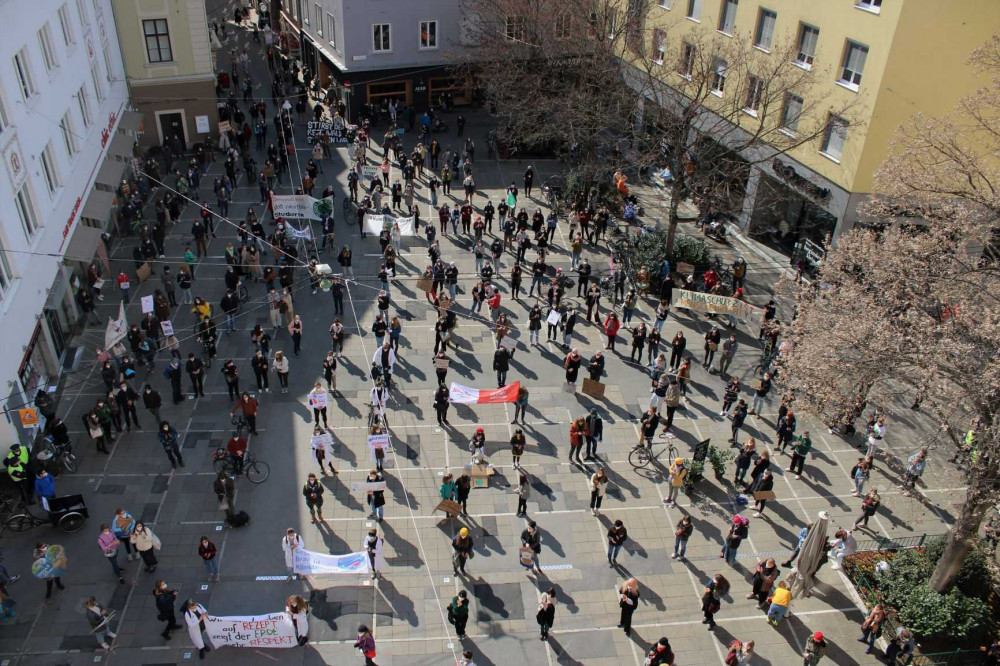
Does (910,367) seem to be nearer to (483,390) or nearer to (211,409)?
(483,390)

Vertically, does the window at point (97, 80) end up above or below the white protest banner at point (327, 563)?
above

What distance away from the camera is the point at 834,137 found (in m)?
31.6

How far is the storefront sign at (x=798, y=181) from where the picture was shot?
106ft

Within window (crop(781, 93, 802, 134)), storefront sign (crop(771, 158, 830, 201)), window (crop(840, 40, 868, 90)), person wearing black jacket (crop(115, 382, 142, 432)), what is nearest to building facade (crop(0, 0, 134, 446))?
person wearing black jacket (crop(115, 382, 142, 432))

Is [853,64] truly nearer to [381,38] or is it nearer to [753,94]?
[753,94]

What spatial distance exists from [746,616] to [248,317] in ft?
61.3

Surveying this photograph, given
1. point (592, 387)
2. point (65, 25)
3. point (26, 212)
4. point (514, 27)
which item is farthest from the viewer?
point (514, 27)

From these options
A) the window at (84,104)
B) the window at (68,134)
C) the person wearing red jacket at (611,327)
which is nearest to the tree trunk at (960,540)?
the person wearing red jacket at (611,327)

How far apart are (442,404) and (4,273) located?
1211 centimetres

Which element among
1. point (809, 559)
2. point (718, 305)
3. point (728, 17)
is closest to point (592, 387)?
point (718, 305)

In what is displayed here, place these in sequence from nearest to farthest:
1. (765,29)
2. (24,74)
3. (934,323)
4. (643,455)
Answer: (934,323), (643,455), (24,74), (765,29)

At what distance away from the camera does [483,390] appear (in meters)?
24.5

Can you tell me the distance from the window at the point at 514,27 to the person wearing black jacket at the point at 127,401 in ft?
82.8

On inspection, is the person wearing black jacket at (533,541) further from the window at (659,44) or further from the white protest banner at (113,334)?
the window at (659,44)
